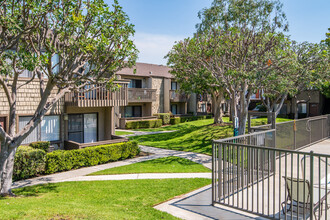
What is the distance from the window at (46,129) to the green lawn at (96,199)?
4625 millimetres

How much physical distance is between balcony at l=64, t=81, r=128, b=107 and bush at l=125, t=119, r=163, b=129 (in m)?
12.3

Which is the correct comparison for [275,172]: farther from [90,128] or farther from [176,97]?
[176,97]

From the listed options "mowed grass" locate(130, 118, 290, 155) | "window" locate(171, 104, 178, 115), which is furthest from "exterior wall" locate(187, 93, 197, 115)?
"mowed grass" locate(130, 118, 290, 155)

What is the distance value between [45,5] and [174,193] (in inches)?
282

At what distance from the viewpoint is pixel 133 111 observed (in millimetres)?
32531

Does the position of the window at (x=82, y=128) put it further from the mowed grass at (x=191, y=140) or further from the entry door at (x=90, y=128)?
the mowed grass at (x=191, y=140)

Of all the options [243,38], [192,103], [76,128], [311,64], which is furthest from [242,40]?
[192,103]

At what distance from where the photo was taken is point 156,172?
35.4 ft

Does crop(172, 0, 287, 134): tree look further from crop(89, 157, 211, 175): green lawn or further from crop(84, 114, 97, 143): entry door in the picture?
crop(84, 114, 97, 143): entry door

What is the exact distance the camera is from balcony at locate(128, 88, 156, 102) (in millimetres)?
29453

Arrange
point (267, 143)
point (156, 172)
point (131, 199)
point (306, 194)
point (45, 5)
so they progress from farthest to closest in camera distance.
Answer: point (156, 172) → point (267, 143) → point (45, 5) → point (131, 199) → point (306, 194)

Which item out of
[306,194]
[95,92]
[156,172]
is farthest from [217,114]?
[306,194]

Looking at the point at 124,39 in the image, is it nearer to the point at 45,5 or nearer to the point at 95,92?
the point at 45,5

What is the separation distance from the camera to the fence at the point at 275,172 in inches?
213
